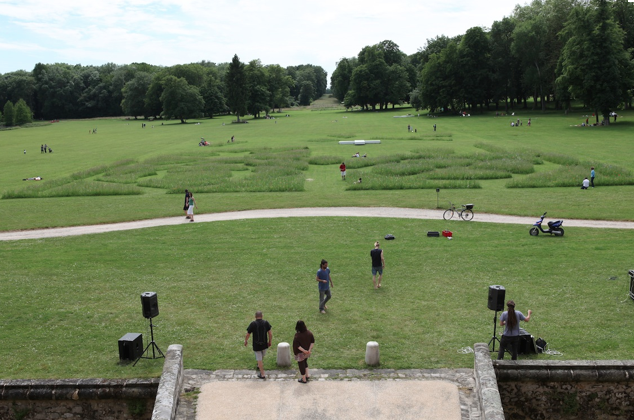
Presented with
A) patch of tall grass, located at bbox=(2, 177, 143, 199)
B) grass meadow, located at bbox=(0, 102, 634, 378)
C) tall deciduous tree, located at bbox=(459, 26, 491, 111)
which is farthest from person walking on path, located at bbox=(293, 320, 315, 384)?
tall deciduous tree, located at bbox=(459, 26, 491, 111)

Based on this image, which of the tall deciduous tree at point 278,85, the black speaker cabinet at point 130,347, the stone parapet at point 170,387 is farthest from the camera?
the tall deciduous tree at point 278,85

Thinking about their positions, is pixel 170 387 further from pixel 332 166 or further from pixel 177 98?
pixel 177 98

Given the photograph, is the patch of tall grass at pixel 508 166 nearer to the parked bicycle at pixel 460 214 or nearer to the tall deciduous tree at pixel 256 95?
the parked bicycle at pixel 460 214

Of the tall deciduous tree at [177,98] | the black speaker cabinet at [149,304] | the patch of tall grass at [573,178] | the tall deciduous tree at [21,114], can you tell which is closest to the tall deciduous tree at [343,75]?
the tall deciduous tree at [177,98]

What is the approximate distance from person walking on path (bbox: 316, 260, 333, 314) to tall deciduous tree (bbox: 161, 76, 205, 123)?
420ft

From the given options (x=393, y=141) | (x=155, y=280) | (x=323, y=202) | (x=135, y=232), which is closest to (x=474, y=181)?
(x=323, y=202)

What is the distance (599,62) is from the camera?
80000 mm

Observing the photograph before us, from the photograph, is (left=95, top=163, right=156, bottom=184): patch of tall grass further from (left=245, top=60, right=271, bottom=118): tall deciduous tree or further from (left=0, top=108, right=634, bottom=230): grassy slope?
(left=245, top=60, right=271, bottom=118): tall deciduous tree

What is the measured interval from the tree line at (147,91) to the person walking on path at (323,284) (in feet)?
379

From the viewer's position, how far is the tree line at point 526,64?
80.0 metres

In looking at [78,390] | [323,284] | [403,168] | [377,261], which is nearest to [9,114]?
[403,168]

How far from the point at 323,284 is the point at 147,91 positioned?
497ft

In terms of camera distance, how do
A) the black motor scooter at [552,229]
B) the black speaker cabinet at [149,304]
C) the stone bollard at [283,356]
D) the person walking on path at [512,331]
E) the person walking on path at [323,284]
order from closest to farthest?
the person walking on path at [512,331]
the stone bollard at [283,356]
the black speaker cabinet at [149,304]
the person walking on path at [323,284]
the black motor scooter at [552,229]

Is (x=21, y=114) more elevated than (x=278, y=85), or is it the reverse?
(x=278, y=85)
